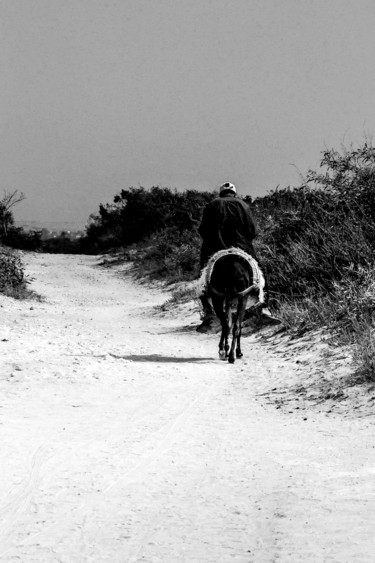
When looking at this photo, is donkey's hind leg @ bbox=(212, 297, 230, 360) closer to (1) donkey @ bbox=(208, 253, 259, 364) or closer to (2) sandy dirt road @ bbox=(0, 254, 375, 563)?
(1) donkey @ bbox=(208, 253, 259, 364)

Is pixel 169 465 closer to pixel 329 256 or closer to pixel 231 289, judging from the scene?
pixel 231 289

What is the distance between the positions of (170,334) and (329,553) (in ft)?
33.5

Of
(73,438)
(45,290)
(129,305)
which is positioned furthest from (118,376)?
(45,290)

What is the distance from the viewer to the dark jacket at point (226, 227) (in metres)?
9.77

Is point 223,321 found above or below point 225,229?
below

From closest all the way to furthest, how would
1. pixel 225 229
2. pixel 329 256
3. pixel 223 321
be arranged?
pixel 223 321, pixel 225 229, pixel 329 256

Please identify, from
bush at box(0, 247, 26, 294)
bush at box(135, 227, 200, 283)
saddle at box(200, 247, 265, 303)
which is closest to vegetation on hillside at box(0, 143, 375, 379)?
saddle at box(200, 247, 265, 303)

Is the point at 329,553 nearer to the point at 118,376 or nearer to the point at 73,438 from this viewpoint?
the point at 73,438

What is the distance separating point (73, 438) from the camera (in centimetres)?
510

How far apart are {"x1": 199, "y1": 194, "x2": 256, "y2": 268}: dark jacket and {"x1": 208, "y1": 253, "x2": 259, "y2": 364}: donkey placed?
291 mm

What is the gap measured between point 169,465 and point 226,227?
572 cm

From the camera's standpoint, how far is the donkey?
30.9 ft

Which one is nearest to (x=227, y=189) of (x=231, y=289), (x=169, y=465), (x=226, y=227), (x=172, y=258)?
(x=226, y=227)

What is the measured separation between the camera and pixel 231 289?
9.41 meters
